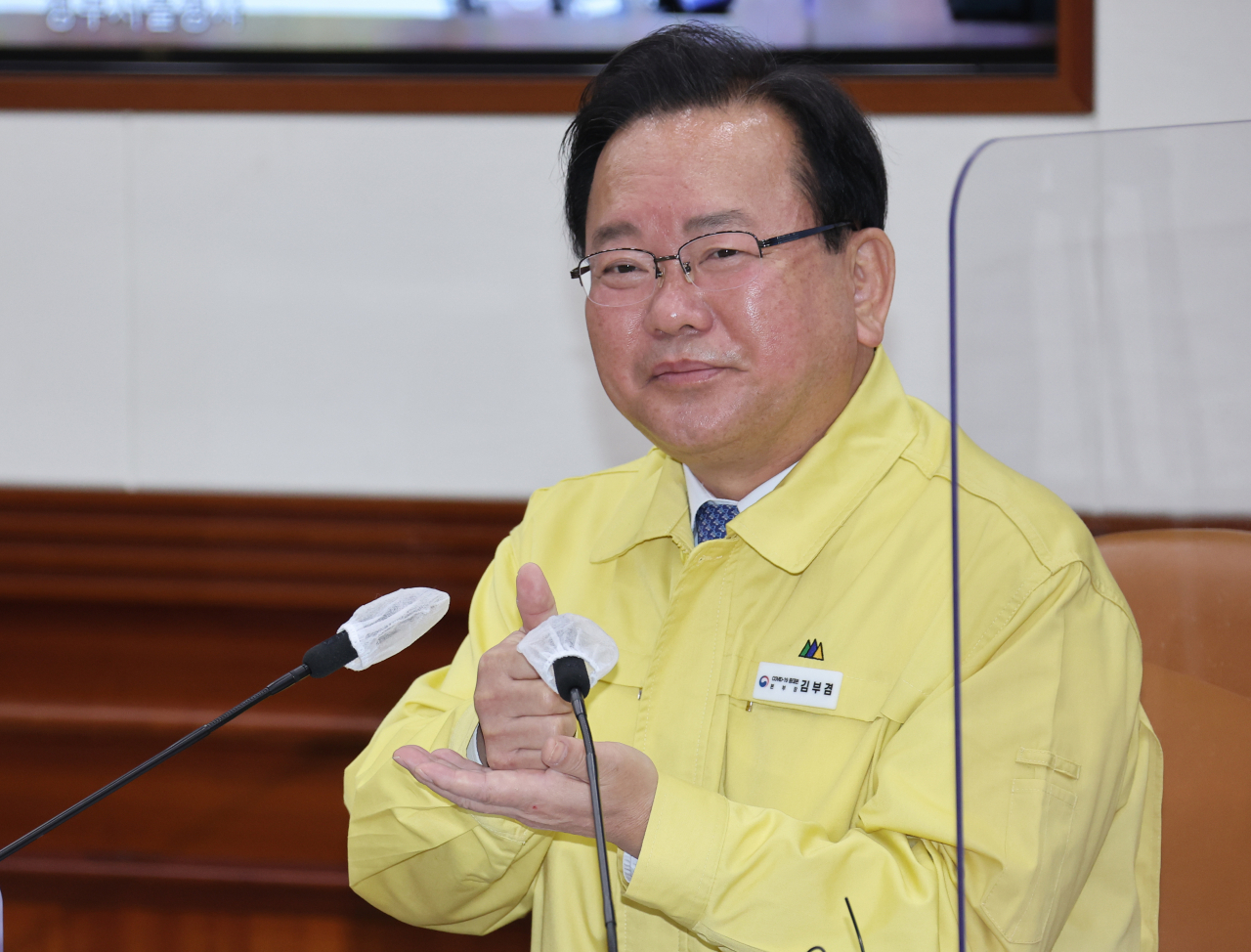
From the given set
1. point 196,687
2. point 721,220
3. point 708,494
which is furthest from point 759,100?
point 196,687

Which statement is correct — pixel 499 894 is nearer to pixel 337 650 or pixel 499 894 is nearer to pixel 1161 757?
pixel 337 650

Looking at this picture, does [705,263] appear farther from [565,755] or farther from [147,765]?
[147,765]

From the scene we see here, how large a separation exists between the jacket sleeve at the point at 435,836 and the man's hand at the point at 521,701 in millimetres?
103

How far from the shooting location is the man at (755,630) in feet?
2.92

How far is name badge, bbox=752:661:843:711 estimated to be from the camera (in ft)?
3.42

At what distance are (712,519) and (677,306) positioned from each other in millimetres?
224

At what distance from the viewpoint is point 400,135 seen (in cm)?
194

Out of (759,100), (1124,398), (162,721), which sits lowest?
(162,721)

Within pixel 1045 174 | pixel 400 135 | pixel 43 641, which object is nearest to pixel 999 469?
pixel 1045 174

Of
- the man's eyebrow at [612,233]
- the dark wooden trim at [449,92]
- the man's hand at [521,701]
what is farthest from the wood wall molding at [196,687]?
the man's hand at [521,701]

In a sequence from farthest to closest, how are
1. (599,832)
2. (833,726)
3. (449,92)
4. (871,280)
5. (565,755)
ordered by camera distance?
(449,92)
(871,280)
(833,726)
(565,755)
(599,832)

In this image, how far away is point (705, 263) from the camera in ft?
3.58

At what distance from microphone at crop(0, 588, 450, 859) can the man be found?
86mm

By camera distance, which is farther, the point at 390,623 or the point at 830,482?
the point at 830,482
